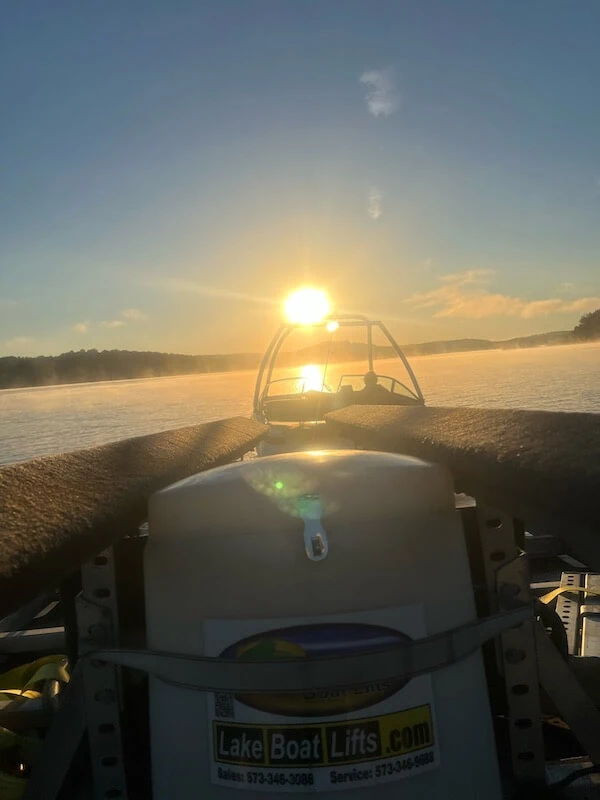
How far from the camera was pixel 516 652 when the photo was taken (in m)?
1.73

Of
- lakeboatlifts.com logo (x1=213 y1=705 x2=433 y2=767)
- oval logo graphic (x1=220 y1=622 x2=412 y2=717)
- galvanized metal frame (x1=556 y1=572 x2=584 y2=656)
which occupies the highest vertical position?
oval logo graphic (x1=220 y1=622 x2=412 y2=717)

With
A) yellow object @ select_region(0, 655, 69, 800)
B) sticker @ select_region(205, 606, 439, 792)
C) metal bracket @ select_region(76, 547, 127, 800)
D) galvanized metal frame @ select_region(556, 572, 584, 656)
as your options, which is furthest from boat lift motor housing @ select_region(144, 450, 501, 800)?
galvanized metal frame @ select_region(556, 572, 584, 656)

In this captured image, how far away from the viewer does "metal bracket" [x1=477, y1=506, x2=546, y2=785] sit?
1.72 meters

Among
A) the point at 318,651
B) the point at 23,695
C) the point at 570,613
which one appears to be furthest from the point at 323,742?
the point at 570,613

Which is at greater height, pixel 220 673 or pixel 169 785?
pixel 220 673

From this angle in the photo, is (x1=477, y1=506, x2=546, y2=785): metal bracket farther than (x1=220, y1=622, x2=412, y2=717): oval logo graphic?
Yes

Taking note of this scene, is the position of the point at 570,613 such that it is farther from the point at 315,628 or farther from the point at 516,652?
the point at 315,628

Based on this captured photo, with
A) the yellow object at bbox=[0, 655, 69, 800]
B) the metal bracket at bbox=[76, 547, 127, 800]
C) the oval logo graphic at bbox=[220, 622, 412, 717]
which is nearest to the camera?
the oval logo graphic at bbox=[220, 622, 412, 717]

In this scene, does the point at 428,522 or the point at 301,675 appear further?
the point at 428,522

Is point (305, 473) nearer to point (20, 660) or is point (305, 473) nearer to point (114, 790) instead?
point (114, 790)

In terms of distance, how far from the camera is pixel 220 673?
4.66 feet

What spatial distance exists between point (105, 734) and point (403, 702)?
78 cm

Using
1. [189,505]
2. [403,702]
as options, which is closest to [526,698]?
[403,702]

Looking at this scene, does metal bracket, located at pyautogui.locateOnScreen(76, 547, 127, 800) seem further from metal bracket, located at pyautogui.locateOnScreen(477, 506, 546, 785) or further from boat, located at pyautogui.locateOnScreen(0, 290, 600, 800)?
metal bracket, located at pyautogui.locateOnScreen(477, 506, 546, 785)
